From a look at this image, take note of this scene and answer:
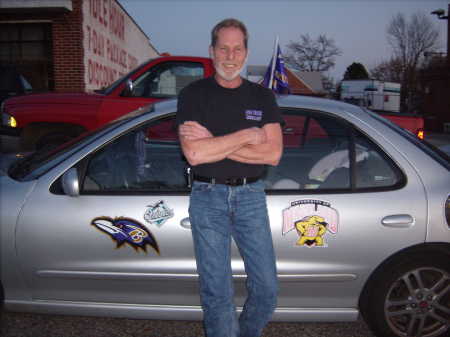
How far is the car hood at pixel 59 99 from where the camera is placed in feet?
18.9

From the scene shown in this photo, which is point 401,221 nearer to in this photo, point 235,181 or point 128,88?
point 235,181

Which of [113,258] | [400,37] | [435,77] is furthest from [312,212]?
[400,37]

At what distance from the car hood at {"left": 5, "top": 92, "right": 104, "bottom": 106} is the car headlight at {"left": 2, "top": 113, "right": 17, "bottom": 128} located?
0.19 metres

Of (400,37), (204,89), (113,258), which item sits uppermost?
(400,37)

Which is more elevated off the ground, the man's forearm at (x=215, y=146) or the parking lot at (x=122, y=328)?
the man's forearm at (x=215, y=146)

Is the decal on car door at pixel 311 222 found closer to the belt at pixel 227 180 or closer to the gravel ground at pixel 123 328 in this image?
the belt at pixel 227 180

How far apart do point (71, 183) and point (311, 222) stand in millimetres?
1352

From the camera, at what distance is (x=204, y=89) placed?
226 centimetres

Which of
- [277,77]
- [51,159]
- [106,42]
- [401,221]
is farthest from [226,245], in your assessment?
[106,42]

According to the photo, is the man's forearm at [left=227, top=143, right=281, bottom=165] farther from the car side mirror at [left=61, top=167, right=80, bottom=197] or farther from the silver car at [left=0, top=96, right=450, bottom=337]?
the car side mirror at [left=61, top=167, right=80, bottom=197]

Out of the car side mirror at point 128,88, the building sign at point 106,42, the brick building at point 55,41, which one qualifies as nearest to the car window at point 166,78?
the car side mirror at point 128,88

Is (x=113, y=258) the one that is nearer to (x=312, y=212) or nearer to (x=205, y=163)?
(x=205, y=163)

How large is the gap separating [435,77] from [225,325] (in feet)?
83.9

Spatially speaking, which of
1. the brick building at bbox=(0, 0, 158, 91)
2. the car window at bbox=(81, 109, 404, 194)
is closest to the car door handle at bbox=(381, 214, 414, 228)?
the car window at bbox=(81, 109, 404, 194)
